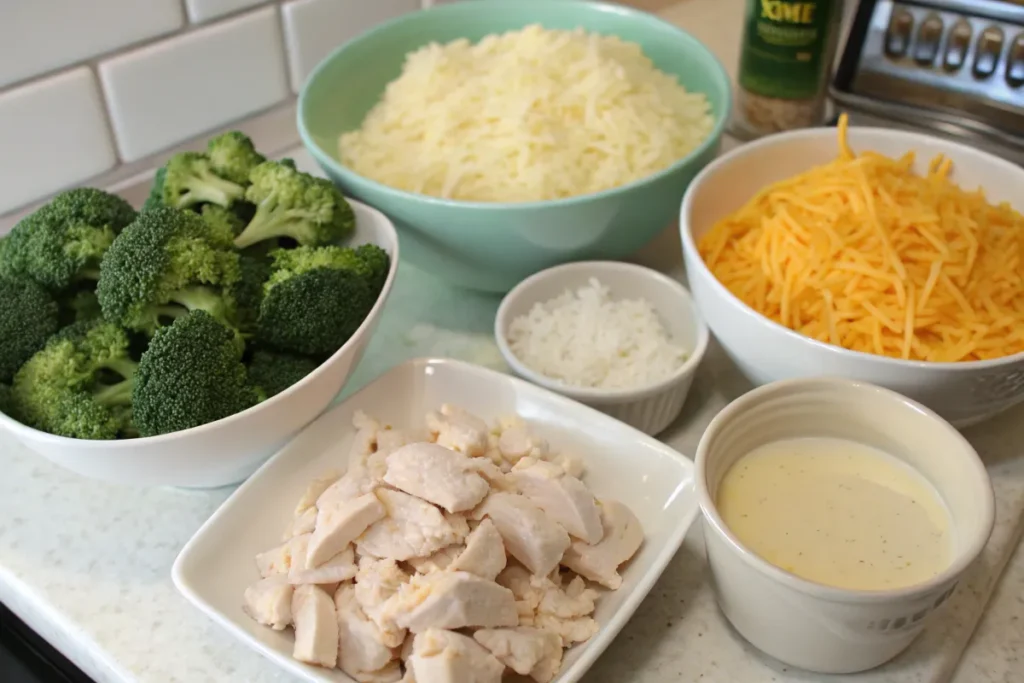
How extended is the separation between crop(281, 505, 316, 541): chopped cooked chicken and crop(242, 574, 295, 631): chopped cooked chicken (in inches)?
1.9

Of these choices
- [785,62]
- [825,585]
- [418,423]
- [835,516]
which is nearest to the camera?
[825,585]

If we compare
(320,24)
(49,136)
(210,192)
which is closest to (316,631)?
(210,192)

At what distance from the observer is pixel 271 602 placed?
2.54 ft

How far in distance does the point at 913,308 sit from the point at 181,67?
1023 millimetres

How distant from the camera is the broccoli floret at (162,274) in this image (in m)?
0.91

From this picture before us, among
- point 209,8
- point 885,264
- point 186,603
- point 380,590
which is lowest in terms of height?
point 186,603

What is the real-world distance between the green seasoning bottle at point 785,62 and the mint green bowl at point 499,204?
0.44ft

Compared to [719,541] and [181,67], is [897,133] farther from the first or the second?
[181,67]

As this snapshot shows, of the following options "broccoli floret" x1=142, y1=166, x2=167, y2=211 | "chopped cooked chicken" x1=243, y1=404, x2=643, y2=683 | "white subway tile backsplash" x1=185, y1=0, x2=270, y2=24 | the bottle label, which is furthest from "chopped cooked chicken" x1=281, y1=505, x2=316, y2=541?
the bottle label

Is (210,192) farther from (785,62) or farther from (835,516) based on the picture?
(785,62)

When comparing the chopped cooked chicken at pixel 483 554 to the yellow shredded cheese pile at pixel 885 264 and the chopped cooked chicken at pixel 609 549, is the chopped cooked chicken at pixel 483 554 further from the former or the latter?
the yellow shredded cheese pile at pixel 885 264

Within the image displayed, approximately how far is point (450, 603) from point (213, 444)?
0.95 feet

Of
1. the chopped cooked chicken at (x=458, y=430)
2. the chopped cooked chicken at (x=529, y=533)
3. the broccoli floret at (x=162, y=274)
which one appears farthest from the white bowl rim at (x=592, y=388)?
the broccoli floret at (x=162, y=274)

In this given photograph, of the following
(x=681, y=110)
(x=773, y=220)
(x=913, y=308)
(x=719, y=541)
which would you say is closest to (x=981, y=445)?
(x=913, y=308)
